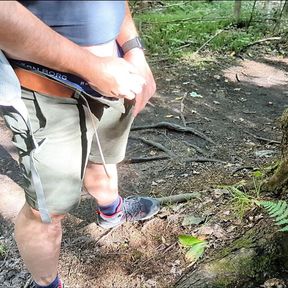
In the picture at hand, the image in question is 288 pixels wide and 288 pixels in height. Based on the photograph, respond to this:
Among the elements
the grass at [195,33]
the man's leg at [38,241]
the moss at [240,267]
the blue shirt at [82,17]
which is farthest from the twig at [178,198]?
the grass at [195,33]

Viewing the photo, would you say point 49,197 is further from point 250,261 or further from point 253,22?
point 253,22

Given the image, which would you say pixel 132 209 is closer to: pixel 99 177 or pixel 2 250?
pixel 99 177

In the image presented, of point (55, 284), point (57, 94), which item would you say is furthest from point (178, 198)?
point (57, 94)

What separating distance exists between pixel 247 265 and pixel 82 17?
1349 mm

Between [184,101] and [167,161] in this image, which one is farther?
[184,101]

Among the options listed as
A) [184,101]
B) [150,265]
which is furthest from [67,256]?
[184,101]

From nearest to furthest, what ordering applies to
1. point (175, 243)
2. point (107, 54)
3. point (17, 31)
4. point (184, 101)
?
1. point (17, 31)
2. point (107, 54)
3. point (175, 243)
4. point (184, 101)

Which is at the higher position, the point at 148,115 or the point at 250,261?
the point at 250,261

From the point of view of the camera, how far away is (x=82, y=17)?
1.64 metres

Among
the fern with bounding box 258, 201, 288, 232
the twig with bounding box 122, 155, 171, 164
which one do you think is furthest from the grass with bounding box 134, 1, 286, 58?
the fern with bounding box 258, 201, 288, 232

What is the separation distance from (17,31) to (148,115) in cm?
358

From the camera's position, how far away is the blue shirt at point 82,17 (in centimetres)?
160

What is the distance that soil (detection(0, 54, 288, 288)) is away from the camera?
8.48 ft

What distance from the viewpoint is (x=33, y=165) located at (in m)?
1.91
